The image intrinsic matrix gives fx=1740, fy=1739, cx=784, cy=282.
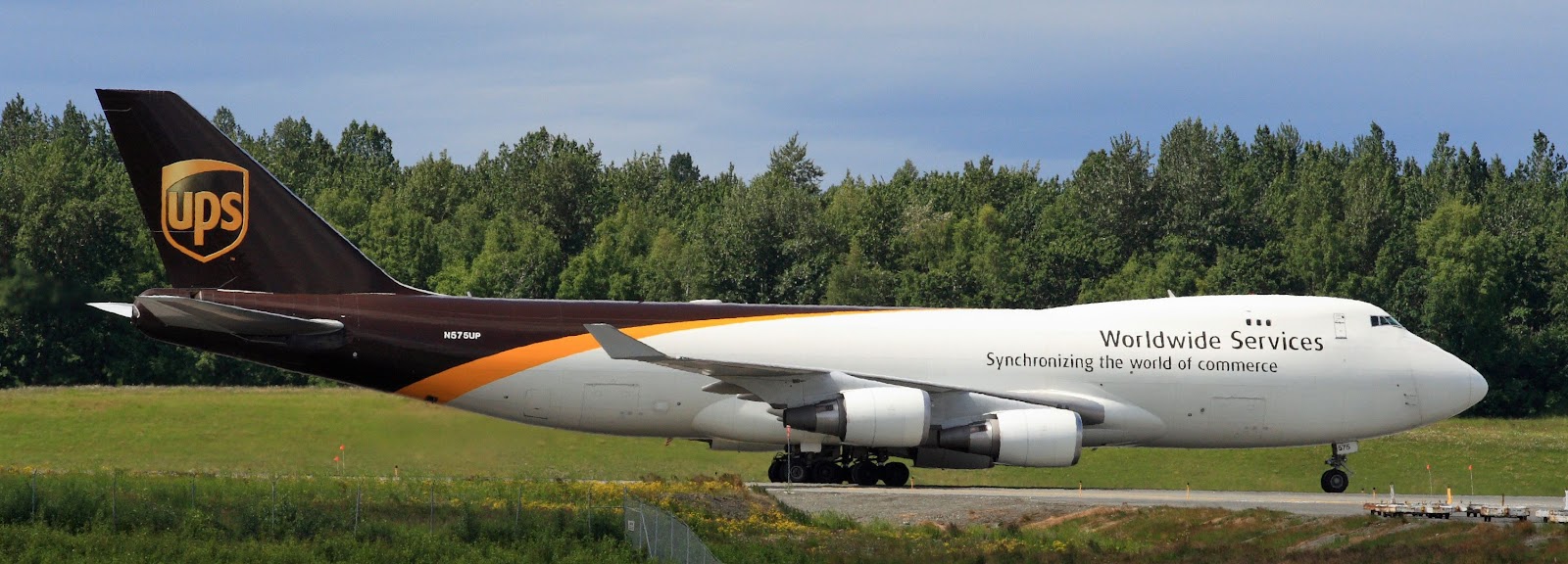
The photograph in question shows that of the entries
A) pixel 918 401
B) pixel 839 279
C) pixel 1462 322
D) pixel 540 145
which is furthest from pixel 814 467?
pixel 540 145

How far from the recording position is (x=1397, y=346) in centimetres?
3272

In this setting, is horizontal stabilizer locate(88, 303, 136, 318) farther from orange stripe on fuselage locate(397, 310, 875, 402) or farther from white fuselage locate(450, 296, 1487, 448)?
white fuselage locate(450, 296, 1487, 448)

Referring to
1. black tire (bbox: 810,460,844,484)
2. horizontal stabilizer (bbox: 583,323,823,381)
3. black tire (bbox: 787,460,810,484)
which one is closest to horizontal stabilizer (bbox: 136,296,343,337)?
horizontal stabilizer (bbox: 583,323,823,381)

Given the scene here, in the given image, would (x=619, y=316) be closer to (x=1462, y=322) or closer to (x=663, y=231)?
(x=1462, y=322)

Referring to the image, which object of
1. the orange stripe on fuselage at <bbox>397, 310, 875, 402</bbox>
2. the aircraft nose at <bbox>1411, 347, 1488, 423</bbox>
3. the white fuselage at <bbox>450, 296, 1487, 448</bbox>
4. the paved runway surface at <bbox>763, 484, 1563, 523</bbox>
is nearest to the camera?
the paved runway surface at <bbox>763, 484, 1563, 523</bbox>

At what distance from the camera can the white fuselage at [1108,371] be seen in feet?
102

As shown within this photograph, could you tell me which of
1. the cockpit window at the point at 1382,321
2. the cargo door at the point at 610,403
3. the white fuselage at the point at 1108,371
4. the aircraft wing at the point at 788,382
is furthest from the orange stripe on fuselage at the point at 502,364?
the cockpit window at the point at 1382,321

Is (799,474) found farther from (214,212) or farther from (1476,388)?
(1476,388)

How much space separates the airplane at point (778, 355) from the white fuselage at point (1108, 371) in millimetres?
39

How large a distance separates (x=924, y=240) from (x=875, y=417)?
47.4m

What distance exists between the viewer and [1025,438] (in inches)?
1171

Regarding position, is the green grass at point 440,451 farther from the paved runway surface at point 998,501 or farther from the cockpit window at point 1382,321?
the cockpit window at point 1382,321

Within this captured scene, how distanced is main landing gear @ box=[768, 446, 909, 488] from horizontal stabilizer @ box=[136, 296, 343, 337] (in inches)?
350

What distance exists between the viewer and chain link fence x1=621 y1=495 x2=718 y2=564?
23203 mm
